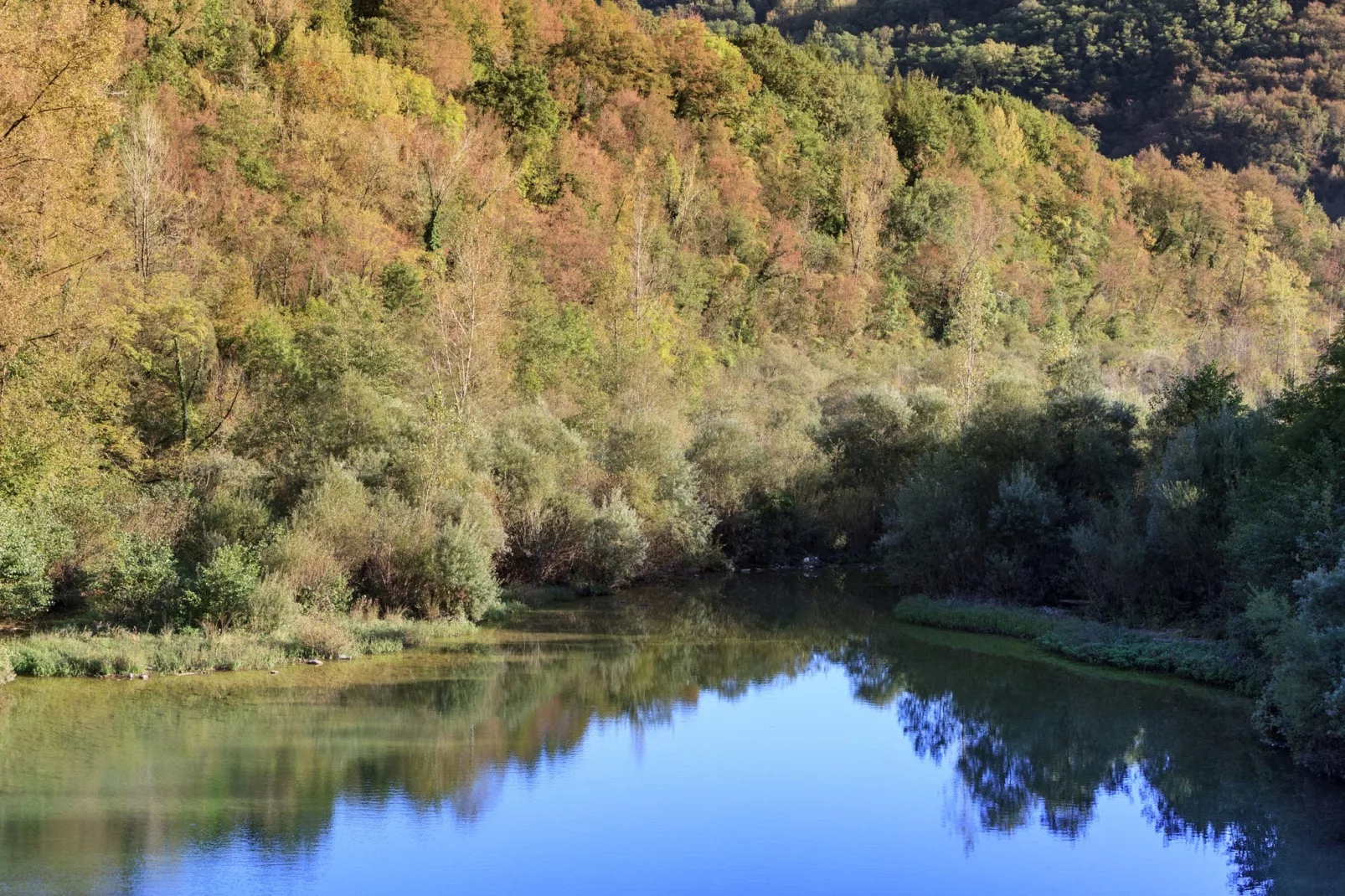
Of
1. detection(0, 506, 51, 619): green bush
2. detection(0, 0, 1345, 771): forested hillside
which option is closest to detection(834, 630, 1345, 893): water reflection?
detection(0, 0, 1345, 771): forested hillside

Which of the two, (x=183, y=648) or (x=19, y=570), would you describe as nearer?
(x=19, y=570)

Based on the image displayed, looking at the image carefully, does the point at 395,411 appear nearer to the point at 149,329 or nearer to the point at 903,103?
the point at 149,329

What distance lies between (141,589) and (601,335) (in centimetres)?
2281

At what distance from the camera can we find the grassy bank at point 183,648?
67.8ft

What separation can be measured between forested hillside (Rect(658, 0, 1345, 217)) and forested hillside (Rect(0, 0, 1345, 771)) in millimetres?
3337

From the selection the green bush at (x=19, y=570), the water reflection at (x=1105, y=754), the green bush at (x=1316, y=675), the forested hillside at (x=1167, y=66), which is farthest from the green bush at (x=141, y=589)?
the forested hillside at (x=1167, y=66)

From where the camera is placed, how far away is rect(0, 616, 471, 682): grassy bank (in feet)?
67.8

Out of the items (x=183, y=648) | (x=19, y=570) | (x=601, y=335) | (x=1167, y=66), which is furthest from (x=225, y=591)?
(x=1167, y=66)

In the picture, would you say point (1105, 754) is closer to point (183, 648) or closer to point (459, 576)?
point (459, 576)

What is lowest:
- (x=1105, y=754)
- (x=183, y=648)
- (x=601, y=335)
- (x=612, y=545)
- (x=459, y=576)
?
(x=1105, y=754)

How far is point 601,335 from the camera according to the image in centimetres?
4325

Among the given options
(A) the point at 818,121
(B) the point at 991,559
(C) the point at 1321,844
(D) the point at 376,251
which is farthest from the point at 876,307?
(C) the point at 1321,844

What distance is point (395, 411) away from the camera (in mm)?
29000

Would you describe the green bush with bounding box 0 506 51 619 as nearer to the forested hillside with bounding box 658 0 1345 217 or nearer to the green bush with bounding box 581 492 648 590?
the green bush with bounding box 581 492 648 590
